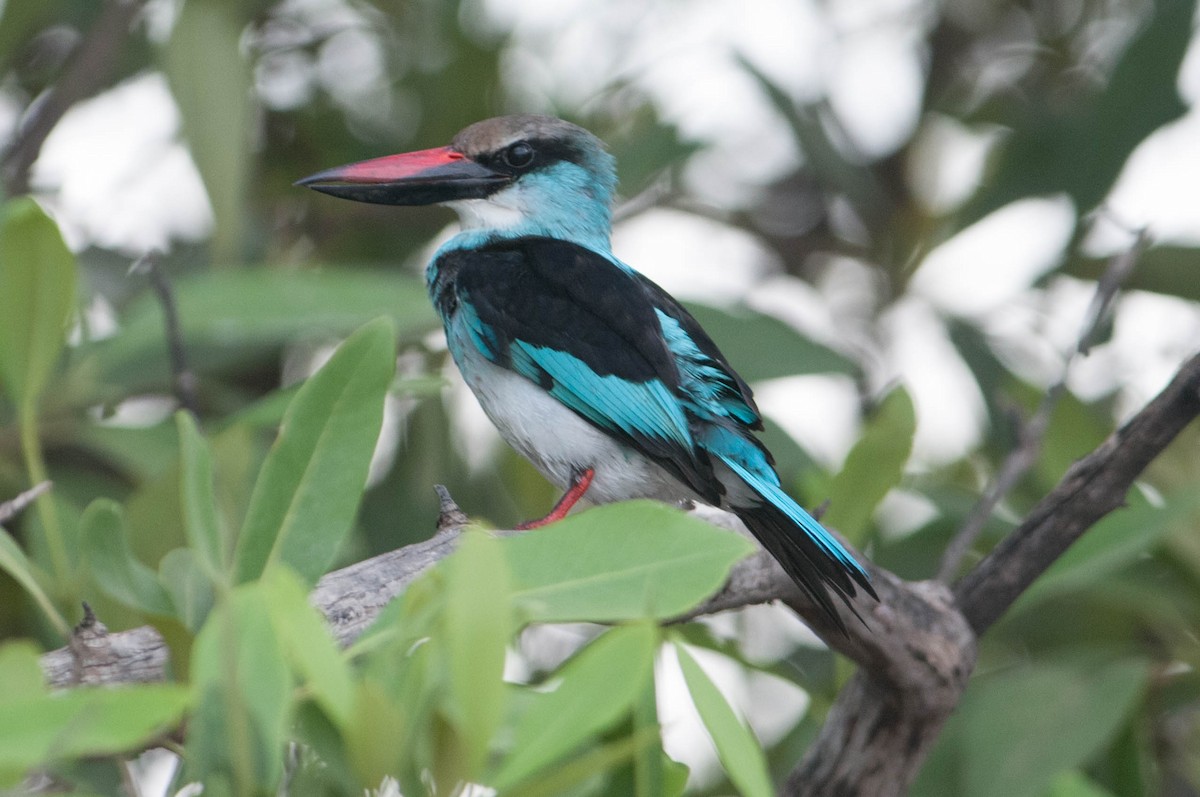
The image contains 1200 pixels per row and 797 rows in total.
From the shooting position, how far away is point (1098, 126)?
132 inches

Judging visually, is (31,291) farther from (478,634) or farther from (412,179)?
(412,179)

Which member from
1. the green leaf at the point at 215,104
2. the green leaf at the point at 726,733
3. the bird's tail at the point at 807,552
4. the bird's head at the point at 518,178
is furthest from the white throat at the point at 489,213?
the green leaf at the point at 726,733

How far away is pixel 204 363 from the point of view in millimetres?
2947

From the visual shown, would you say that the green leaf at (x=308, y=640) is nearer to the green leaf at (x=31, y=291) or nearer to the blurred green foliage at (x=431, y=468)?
the blurred green foliage at (x=431, y=468)

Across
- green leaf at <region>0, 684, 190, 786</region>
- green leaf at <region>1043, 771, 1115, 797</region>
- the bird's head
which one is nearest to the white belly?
the bird's head

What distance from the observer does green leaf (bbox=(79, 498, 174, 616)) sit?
1.37 m

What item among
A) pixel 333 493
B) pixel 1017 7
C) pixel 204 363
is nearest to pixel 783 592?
pixel 333 493

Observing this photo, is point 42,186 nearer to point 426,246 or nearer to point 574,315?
point 426,246

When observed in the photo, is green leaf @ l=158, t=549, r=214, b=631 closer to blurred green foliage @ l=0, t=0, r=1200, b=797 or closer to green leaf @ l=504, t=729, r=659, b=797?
blurred green foliage @ l=0, t=0, r=1200, b=797

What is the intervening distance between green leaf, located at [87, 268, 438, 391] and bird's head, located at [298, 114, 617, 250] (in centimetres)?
31

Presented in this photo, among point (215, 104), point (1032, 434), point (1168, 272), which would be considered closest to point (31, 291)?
point (215, 104)

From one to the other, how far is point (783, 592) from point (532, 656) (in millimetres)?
1236

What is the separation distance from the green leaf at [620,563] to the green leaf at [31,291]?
2.57 ft

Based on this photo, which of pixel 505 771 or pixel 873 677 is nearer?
pixel 505 771
